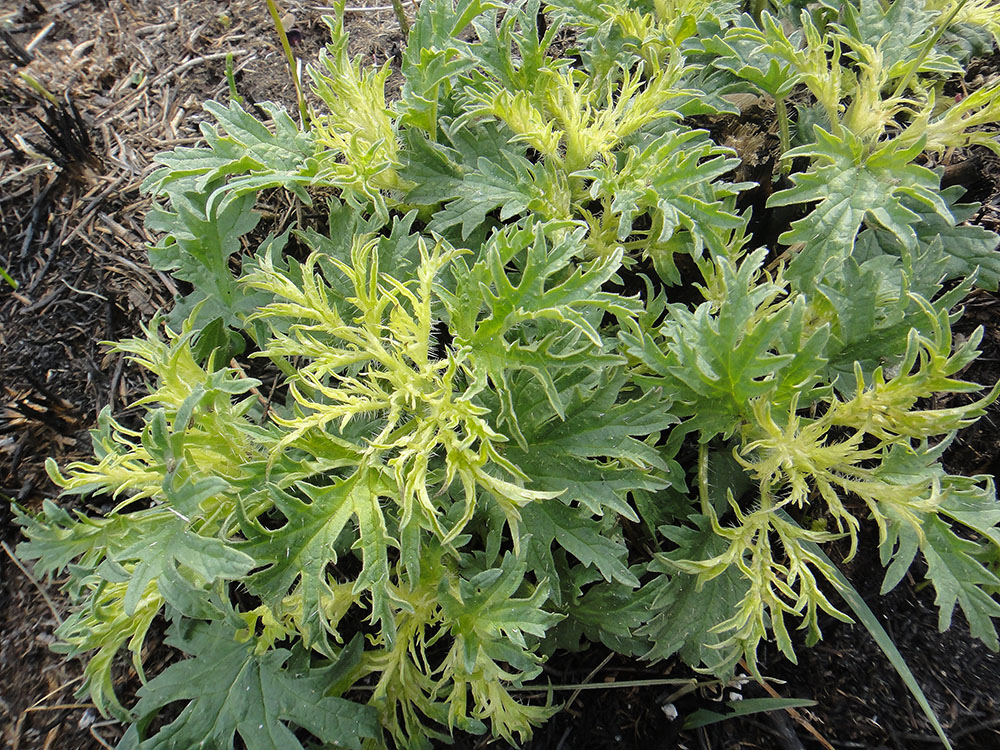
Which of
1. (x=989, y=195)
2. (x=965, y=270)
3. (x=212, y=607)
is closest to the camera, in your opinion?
(x=212, y=607)

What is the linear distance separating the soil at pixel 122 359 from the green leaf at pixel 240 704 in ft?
1.29

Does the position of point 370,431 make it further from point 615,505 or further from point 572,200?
point 572,200

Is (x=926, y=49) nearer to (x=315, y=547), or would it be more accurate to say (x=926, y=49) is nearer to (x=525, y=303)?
(x=525, y=303)

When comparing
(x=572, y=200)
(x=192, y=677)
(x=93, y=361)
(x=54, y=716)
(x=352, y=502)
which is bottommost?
(x=54, y=716)

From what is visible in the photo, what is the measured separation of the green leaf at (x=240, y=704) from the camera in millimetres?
1683

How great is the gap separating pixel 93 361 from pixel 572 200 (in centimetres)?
172

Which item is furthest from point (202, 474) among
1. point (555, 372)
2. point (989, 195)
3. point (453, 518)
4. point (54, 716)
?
point (989, 195)

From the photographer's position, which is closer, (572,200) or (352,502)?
(352,502)

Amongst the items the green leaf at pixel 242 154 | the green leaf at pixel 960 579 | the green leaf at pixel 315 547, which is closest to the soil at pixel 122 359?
the green leaf at pixel 960 579

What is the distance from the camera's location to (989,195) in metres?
2.33

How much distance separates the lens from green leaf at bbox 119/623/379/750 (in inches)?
66.2

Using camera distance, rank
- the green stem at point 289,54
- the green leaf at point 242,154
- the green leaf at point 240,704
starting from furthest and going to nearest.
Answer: the green stem at point 289,54 < the green leaf at point 242,154 < the green leaf at point 240,704

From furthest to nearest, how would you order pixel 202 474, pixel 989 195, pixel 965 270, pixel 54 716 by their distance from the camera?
pixel 989 195
pixel 54 716
pixel 965 270
pixel 202 474

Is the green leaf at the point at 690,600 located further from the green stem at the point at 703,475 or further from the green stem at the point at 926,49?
the green stem at the point at 926,49
